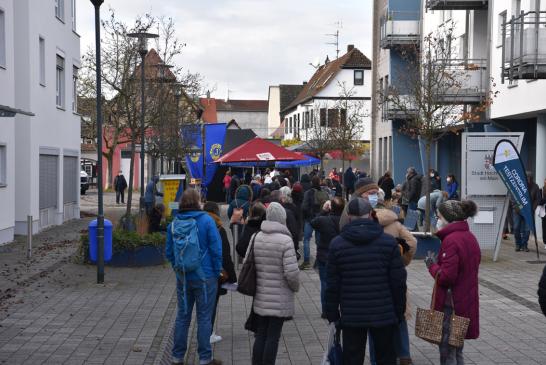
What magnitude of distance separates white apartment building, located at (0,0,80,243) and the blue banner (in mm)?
11483

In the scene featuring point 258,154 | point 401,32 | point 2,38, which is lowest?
point 258,154

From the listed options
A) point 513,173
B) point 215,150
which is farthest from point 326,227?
point 215,150

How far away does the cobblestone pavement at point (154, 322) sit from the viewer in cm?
869

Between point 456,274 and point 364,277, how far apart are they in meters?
1.05

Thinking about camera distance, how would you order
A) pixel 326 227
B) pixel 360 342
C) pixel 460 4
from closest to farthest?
pixel 360 342 < pixel 326 227 < pixel 460 4

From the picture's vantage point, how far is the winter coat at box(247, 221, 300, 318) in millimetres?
7320

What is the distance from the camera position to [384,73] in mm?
43219

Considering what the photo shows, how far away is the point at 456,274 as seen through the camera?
22.1ft

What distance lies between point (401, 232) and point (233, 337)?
274 cm

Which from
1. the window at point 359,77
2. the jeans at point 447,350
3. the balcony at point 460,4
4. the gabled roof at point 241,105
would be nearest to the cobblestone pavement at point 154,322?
the jeans at point 447,350

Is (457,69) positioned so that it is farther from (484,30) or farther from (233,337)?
(233,337)

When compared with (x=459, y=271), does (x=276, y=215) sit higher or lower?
higher

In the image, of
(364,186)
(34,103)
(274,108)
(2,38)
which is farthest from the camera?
(274,108)

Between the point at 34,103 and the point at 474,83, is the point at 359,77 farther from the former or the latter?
the point at 34,103
